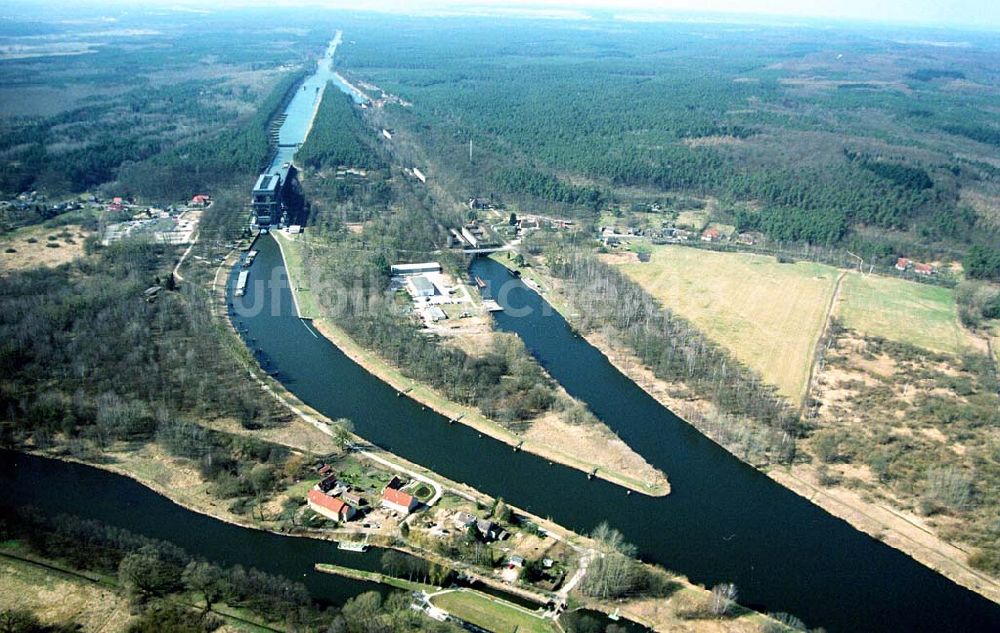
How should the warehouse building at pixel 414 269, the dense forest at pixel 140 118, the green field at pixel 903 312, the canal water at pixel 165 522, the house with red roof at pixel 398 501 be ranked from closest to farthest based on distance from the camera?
the canal water at pixel 165 522
the house with red roof at pixel 398 501
the green field at pixel 903 312
the warehouse building at pixel 414 269
the dense forest at pixel 140 118

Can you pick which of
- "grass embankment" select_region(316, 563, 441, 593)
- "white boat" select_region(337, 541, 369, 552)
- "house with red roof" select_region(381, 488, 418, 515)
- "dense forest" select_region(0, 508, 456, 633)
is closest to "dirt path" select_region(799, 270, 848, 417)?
"house with red roof" select_region(381, 488, 418, 515)

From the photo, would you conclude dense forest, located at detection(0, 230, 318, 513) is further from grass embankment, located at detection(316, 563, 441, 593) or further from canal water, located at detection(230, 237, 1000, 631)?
grass embankment, located at detection(316, 563, 441, 593)

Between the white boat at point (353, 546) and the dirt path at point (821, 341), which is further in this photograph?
the dirt path at point (821, 341)

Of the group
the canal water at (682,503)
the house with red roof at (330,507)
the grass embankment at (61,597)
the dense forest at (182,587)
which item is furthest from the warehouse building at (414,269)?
the grass embankment at (61,597)

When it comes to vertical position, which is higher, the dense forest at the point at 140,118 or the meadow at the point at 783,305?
the dense forest at the point at 140,118

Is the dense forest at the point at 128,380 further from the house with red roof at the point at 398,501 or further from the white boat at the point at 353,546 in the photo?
the house with red roof at the point at 398,501

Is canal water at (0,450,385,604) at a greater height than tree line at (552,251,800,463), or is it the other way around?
tree line at (552,251,800,463)

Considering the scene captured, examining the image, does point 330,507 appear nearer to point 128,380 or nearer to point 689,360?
point 128,380
